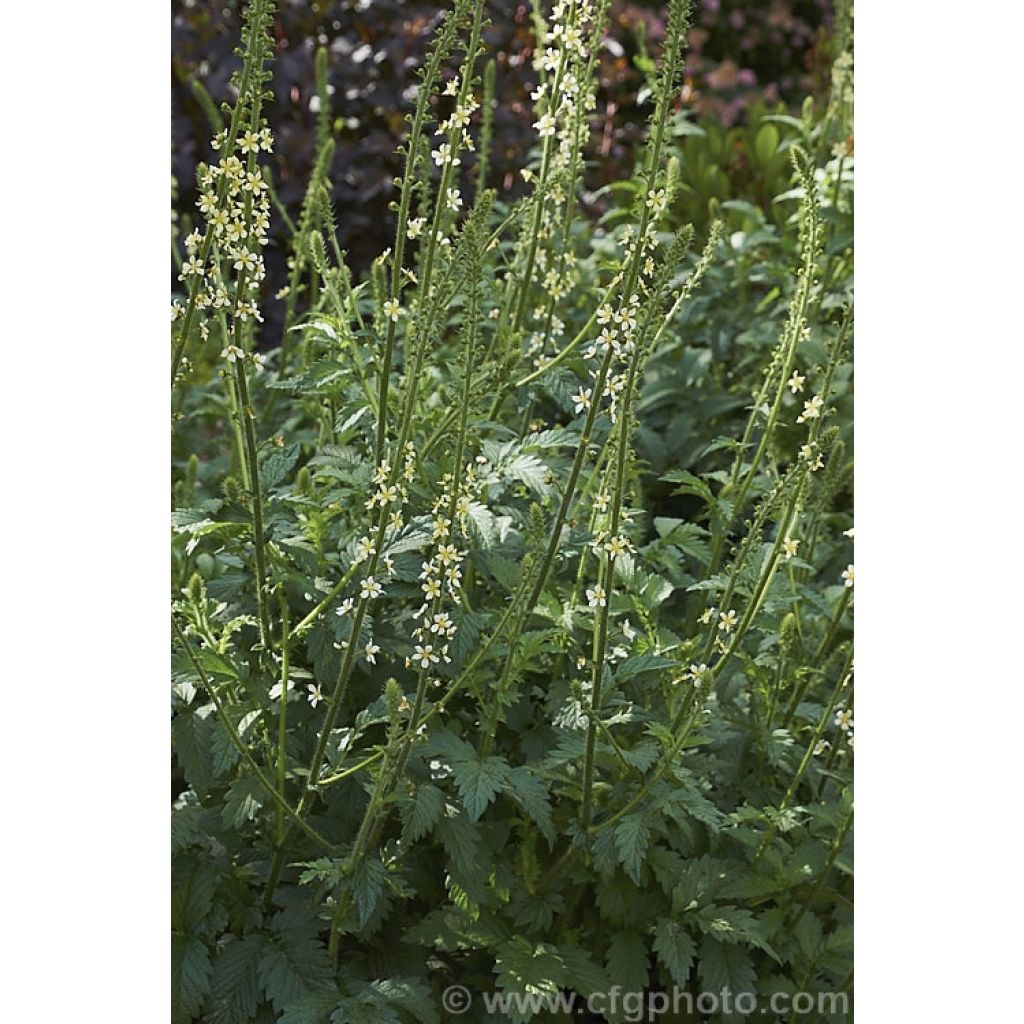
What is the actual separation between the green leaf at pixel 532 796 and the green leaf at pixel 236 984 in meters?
0.47

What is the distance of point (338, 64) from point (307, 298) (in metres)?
1.01

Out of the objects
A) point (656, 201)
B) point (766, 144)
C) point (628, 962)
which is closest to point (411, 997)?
point (628, 962)

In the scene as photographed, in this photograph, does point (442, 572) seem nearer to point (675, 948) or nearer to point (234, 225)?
point (234, 225)

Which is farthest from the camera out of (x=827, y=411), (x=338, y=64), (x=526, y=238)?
(x=338, y=64)

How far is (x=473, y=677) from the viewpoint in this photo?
2.04 m

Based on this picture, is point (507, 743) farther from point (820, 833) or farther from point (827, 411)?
point (827, 411)

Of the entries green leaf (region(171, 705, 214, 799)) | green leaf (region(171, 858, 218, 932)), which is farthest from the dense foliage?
green leaf (region(171, 858, 218, 932))

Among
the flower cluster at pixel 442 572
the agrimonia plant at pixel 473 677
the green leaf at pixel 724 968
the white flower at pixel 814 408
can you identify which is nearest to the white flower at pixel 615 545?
the agrimonia plant at pixel 473 677

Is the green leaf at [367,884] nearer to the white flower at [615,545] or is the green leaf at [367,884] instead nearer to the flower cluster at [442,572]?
the flower cluster at [442,572]

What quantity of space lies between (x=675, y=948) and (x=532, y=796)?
339mm

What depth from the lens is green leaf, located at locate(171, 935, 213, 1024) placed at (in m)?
1.90

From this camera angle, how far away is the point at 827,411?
6.48 feet

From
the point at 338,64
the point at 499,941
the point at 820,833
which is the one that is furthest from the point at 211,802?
the point at 338,64

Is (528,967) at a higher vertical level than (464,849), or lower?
lower
